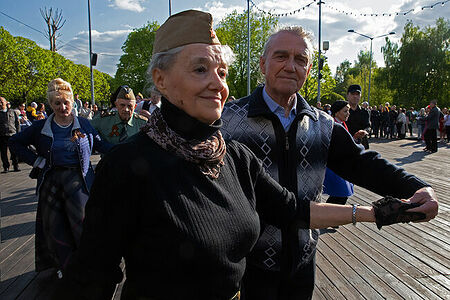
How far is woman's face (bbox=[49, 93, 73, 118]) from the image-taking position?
11.5ft

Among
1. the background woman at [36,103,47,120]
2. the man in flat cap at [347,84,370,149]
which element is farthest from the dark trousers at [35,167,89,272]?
Result: the background woman at [36,103,47,120]

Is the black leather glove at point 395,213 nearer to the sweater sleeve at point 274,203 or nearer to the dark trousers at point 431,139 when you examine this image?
the sweater sleeve at point 274,203

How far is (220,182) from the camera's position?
1284 millimetres

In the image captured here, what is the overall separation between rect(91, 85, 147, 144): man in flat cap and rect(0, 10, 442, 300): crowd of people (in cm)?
265

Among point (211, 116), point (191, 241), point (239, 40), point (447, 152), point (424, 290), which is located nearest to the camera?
point (191, 241)

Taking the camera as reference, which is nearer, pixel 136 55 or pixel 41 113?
pixel 41 113

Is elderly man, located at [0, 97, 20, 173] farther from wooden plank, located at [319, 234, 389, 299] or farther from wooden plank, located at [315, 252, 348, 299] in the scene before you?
wooden plank, located at [315, 252, 348, 299]

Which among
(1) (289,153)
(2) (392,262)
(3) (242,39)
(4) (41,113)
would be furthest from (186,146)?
(3) (242,39)

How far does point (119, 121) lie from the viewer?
4.38 metres

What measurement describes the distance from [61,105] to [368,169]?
301 cm

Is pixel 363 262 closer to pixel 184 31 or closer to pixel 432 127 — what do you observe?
pixel 184 31

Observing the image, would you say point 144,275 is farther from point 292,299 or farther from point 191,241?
point 292,299

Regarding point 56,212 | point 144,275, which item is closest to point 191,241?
point 144,275

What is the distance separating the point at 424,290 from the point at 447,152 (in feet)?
41.2
